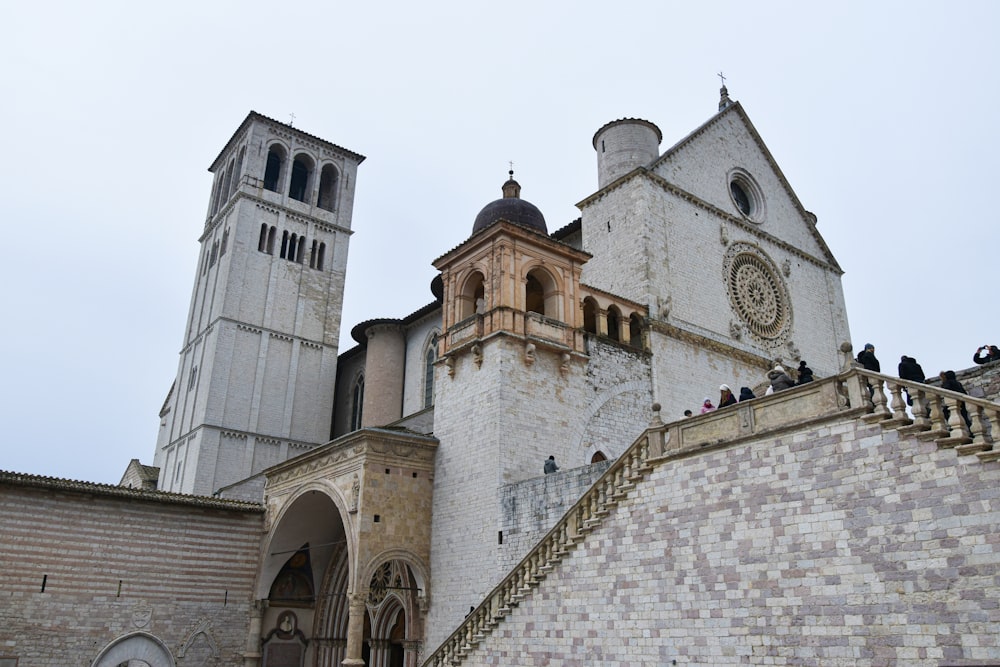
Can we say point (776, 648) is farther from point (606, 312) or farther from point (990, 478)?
point (606, 312)

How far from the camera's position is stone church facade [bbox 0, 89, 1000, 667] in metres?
9.38

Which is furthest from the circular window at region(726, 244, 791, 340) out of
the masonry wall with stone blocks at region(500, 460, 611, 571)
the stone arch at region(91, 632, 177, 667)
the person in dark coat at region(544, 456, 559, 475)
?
the stone arch at region(91, 632, 177, 667)

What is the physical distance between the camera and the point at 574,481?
1473cm

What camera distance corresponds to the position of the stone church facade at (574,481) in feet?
30.8

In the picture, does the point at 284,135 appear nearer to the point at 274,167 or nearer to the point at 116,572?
the point at 274,167

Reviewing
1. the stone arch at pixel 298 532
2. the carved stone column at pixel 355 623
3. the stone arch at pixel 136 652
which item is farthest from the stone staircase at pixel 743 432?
the stone arch at pixel 136 652

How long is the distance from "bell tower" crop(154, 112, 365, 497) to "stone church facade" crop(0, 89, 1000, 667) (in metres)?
0.17

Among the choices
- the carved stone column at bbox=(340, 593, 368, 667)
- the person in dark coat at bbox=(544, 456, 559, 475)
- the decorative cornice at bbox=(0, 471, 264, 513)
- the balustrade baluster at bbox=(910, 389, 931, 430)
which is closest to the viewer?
the balustrade baluster at bbox=(910, 389, 931, 430)

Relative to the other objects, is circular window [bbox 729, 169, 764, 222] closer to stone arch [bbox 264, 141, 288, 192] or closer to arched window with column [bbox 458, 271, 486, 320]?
arched window with column [bbox 458, 271, 486, 320]

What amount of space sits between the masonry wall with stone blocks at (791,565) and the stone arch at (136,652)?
969 cm

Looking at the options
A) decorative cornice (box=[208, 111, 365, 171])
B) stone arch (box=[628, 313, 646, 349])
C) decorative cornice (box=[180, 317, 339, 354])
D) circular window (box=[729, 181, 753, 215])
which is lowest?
stone arch (box=[628, 313, 646, 349])

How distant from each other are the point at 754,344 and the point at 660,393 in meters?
5.39

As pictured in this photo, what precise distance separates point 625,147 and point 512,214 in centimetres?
620

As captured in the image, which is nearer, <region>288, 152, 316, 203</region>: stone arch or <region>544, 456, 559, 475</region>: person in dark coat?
<region>544, 456, 559, 475</region>: person in dark coat
